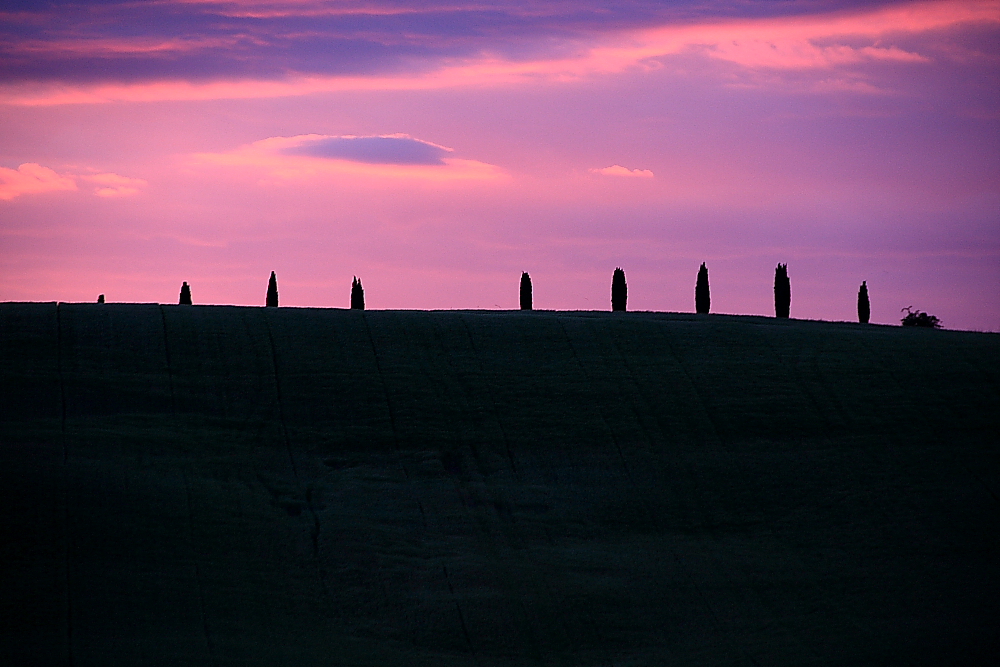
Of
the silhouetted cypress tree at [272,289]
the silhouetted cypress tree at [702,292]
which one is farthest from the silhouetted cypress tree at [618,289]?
the silhouetted cypress tree at [272,289]

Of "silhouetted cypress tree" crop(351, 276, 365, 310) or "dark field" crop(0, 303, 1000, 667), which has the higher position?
"silhouetted cypress tree" crop(351, 276, 365, 310)

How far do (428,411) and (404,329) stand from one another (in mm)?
4351

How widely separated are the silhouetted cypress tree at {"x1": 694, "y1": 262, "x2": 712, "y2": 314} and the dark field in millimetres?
18939

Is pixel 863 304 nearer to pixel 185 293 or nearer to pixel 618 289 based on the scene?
pixel 618 289

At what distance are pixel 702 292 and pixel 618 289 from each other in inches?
151

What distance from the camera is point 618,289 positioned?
4778 centimetres

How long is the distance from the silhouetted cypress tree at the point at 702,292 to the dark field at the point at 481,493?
746 inches

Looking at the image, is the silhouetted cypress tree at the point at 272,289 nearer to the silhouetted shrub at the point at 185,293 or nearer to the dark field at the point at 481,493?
the silhouetted shrub at the point at 185,293

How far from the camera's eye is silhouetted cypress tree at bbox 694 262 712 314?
156 feet

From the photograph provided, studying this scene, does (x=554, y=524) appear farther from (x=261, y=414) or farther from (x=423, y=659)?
(x=261, y=414)

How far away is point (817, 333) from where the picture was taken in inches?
1184

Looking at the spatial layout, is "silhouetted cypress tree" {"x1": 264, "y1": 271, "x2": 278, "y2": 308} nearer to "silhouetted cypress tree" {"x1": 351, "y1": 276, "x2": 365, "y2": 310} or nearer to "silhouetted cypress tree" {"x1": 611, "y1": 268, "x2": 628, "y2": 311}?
"silhouetted cypress tree" {"x1": 351, "y1": 276, "x2": 365, "y2": 310}

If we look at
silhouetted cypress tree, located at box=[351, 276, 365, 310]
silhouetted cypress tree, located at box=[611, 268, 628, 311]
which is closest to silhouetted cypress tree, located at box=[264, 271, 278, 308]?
silhouetted cypress tree, located at box=[351, 276, 365, 310]

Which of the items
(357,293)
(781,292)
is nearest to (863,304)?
(781,292)
